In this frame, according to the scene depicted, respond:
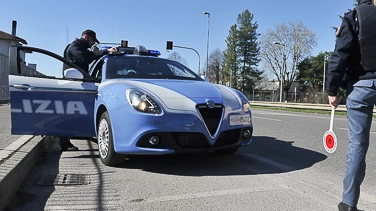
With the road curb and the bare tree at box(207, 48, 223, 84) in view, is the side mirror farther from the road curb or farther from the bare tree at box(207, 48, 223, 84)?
the bare tree at box(207, 48, 223, 84)

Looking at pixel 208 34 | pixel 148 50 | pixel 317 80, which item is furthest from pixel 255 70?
pixel 148 50

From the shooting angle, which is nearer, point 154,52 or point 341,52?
point 341,52

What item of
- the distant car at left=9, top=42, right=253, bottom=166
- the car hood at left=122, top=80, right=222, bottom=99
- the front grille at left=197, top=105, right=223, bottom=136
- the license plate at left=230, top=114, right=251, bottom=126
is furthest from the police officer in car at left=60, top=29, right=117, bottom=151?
the license plate at left=230, top=114, right=251, bottom=126

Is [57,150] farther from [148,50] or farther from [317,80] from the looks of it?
[317,80]

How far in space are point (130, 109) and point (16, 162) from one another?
1313 mm

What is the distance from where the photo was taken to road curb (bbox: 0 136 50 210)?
3.14 m

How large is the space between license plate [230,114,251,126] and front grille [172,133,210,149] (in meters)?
0.43

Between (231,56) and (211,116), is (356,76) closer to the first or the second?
(211,116)

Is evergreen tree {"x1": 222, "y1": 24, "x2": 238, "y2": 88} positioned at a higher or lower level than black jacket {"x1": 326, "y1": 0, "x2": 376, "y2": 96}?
higher

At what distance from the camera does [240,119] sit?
4.49m

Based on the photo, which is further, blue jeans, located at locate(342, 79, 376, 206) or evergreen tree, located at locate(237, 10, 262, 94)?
evergreen tree, located at locate(237, 10, 262, 94)

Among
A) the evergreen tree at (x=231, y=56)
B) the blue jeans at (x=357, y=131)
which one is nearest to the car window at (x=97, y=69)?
the blue jeans at (x=357, y=131)

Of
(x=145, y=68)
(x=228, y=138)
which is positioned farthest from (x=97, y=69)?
(x=228, y=138)

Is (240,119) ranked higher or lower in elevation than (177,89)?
lower
